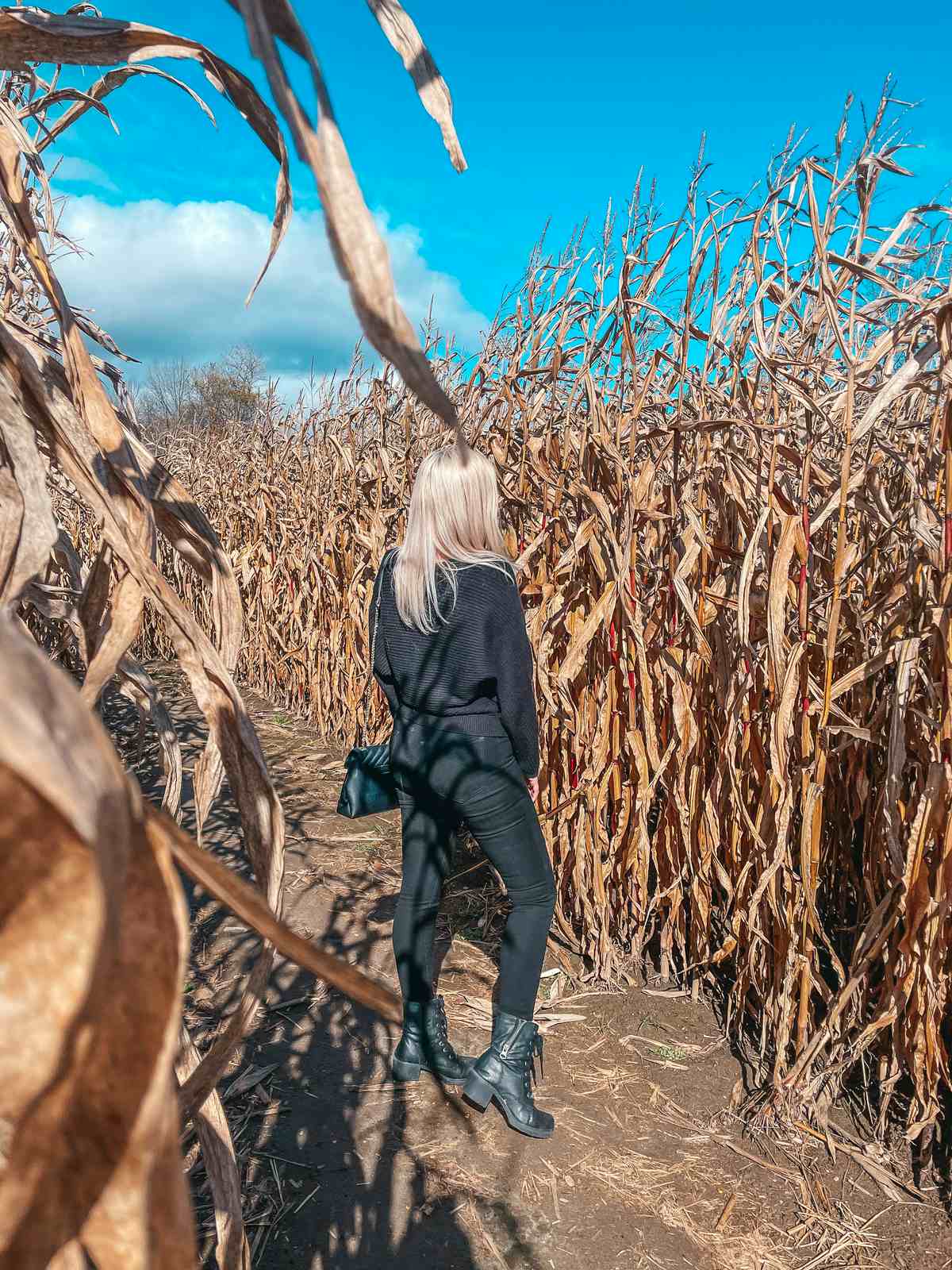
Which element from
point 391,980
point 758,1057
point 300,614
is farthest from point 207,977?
point 300,614

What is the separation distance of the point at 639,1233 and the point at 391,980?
3.91ft

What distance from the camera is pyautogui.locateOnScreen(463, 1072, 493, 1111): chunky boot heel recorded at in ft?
7.38

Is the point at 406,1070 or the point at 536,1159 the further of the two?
the point at 406,1070

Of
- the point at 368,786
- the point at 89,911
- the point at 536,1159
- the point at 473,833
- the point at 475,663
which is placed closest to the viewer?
the point at 89,911

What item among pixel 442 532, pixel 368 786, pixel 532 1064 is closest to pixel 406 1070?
pixel 532 1064

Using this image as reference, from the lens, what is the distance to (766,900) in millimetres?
2268

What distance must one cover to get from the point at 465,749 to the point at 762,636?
0.83 meters

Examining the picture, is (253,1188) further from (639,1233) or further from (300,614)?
(300,614)

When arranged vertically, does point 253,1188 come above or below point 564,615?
below

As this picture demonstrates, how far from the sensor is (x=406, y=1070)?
2.38 meters

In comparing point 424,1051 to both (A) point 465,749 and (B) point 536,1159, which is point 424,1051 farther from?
(A) point 465,749

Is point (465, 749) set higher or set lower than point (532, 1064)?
higher

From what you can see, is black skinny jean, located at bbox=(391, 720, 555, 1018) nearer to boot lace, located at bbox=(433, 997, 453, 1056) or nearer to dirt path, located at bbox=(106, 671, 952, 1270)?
boot lace, located at bbox=(433, 997, 453, 1056)

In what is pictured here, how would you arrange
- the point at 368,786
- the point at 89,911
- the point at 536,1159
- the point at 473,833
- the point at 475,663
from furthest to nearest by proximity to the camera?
the point at 368,786 < the point at 473,833 < the point at 475,663 < the point at 536,1159 < the point at 89,911
